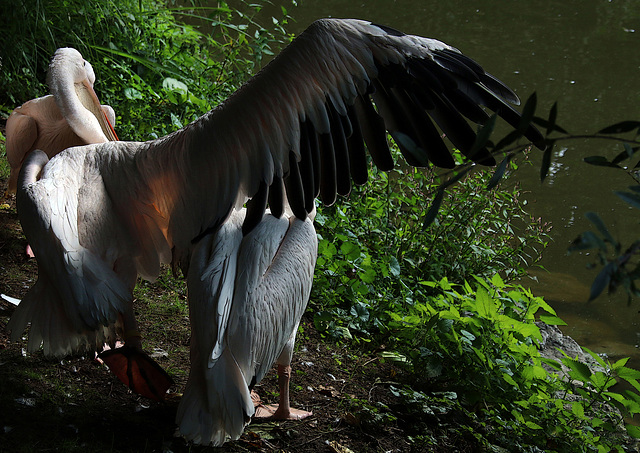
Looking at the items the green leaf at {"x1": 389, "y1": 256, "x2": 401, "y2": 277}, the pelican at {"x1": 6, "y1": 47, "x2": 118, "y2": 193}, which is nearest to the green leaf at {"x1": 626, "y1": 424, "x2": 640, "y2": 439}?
the green leaf at {"x1": 389, "y1": 256, "x2": 401, "y2": 277}

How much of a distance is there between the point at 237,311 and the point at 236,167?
1.87 feet

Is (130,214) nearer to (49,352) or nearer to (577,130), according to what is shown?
(49,352)

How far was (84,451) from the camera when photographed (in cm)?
245

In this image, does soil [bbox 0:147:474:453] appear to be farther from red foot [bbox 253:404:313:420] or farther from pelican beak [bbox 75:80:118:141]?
pelican beak [bbox 75:80:118:141]

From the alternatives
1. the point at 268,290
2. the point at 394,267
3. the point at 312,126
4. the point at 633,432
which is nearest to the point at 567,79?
the point at 394,267

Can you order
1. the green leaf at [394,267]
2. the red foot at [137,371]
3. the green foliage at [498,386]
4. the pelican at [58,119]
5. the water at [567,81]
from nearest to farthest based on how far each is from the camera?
the red foot at [137,371], the green foliage at [498,386], the pelican at [58,119], the green leaf at [394,267], the water at [567,81]

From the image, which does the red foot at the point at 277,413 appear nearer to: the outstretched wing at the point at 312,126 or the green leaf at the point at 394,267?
the outstretched wing at the point at 312,126

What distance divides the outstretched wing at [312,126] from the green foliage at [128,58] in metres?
2.35

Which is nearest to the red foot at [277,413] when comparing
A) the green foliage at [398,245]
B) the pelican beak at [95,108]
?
the green foliage at [398,245]

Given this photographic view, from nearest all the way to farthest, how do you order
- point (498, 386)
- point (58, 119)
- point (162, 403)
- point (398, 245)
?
point (162, 403), point (498, 386), point (58, 119), point (398, 245)

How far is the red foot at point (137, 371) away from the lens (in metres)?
2.71

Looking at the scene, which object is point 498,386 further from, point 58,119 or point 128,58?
point 128,58

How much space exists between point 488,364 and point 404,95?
4.93 ft

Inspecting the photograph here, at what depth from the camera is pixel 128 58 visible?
243 inches
